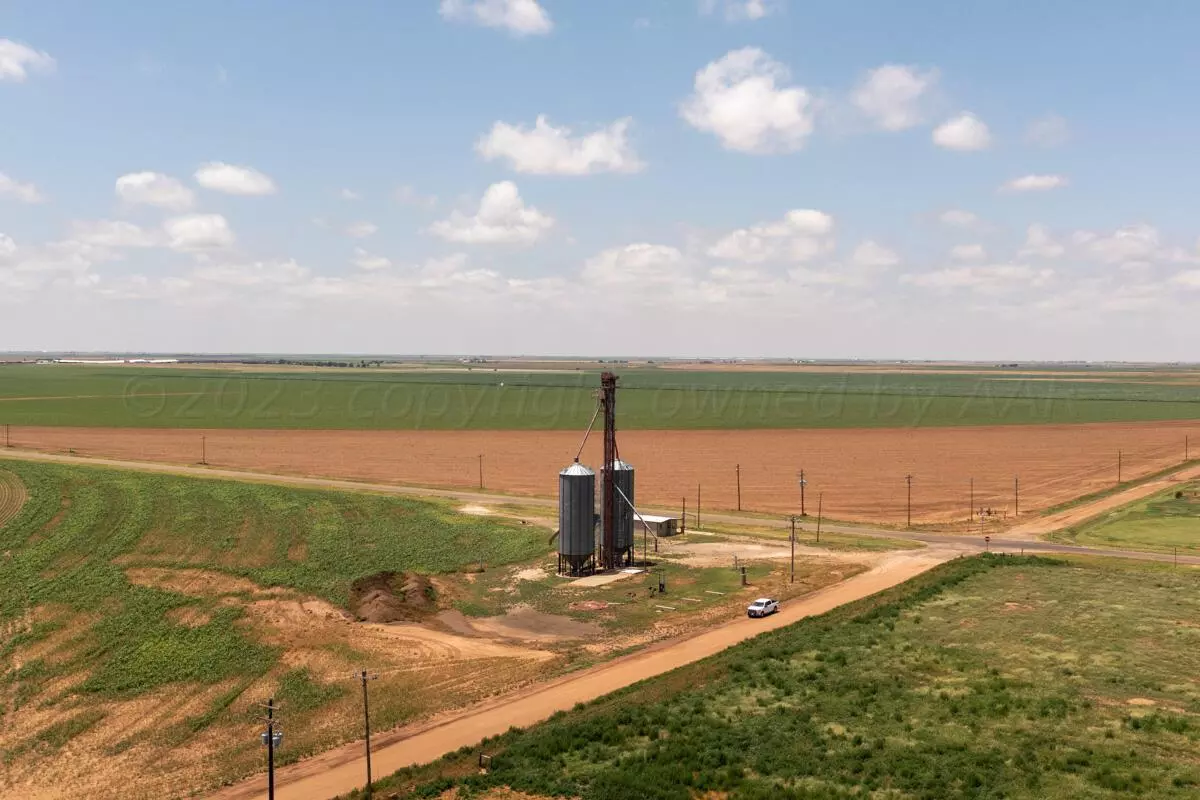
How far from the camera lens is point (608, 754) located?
31.7 meters

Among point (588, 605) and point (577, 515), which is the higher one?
point (577, 515)

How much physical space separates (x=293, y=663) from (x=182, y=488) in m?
53.4

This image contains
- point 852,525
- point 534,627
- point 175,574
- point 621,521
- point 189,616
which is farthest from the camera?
point 852,525

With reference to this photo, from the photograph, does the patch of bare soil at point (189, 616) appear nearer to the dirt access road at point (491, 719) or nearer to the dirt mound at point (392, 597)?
the dirt mound at point (392, 597)

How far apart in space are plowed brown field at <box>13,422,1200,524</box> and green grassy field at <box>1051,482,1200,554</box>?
9884mm

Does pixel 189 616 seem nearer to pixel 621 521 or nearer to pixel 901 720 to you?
pixel 621 521

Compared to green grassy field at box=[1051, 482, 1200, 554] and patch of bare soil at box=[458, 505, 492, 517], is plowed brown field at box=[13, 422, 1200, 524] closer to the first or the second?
green grassy field at box=[1051, 482, 1200, 554]

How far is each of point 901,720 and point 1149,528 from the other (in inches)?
2314

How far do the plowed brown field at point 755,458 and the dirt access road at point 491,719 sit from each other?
1713 inches

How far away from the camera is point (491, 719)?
37.9 m

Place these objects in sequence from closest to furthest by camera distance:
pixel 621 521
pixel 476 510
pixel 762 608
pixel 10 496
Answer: pixel 762 608 → pixel 621 521 → pixel 10 496 → pixel 476 510

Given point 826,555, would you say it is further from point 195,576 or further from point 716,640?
point 195,576

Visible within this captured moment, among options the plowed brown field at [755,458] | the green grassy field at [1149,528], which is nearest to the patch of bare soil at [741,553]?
the plowed brown field at [755,458]

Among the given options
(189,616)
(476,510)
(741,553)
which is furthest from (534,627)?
(476,510)
